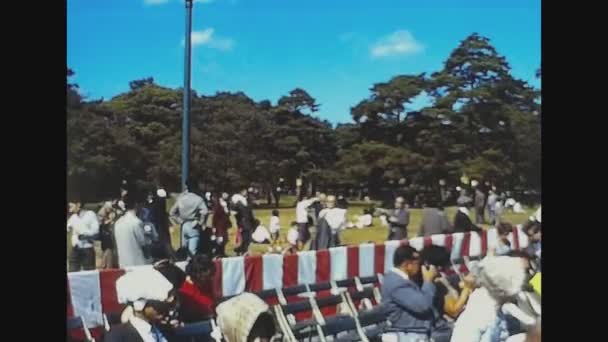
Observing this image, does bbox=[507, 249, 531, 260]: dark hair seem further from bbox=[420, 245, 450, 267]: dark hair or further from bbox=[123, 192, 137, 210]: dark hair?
bbox=[123, 192, 137, 210]: dark hair

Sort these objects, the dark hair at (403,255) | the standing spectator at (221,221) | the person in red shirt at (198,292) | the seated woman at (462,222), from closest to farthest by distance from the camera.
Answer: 1. the person in red shirt at (198,292)
2. the standing spectator at (221,221)
3. the dark hair at (403,255)
4. the seated woman at (462,222)

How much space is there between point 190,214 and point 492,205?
4.07 feet

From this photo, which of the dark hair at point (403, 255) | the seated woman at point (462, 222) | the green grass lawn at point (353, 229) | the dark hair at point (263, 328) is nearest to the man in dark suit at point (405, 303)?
the dark hair at point (403, 255)

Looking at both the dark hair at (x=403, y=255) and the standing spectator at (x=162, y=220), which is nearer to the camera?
the standing spectator at (x=162, y=220)

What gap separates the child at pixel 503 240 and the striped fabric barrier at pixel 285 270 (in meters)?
0.02

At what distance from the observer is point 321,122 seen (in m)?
3.43

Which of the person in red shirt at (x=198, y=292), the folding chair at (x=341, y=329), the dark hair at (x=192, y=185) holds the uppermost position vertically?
the dark hair at (x=192, y=185)

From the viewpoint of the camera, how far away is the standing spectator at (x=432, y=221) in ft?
11.6

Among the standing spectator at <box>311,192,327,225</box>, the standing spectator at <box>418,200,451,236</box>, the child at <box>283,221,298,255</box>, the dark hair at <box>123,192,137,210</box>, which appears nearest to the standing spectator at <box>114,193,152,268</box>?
the dark hair at <box>123,192,137,210</box>

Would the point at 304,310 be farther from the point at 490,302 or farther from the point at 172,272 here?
the point at 490,302

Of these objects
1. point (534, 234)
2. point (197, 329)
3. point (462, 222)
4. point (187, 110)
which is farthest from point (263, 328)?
point (534, 234)

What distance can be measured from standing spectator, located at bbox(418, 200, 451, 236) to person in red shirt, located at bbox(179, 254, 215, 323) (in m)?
0.82

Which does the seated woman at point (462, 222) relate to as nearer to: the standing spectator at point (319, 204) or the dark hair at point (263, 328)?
the standing spectator at point (319, 204)

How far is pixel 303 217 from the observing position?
3.36 m
